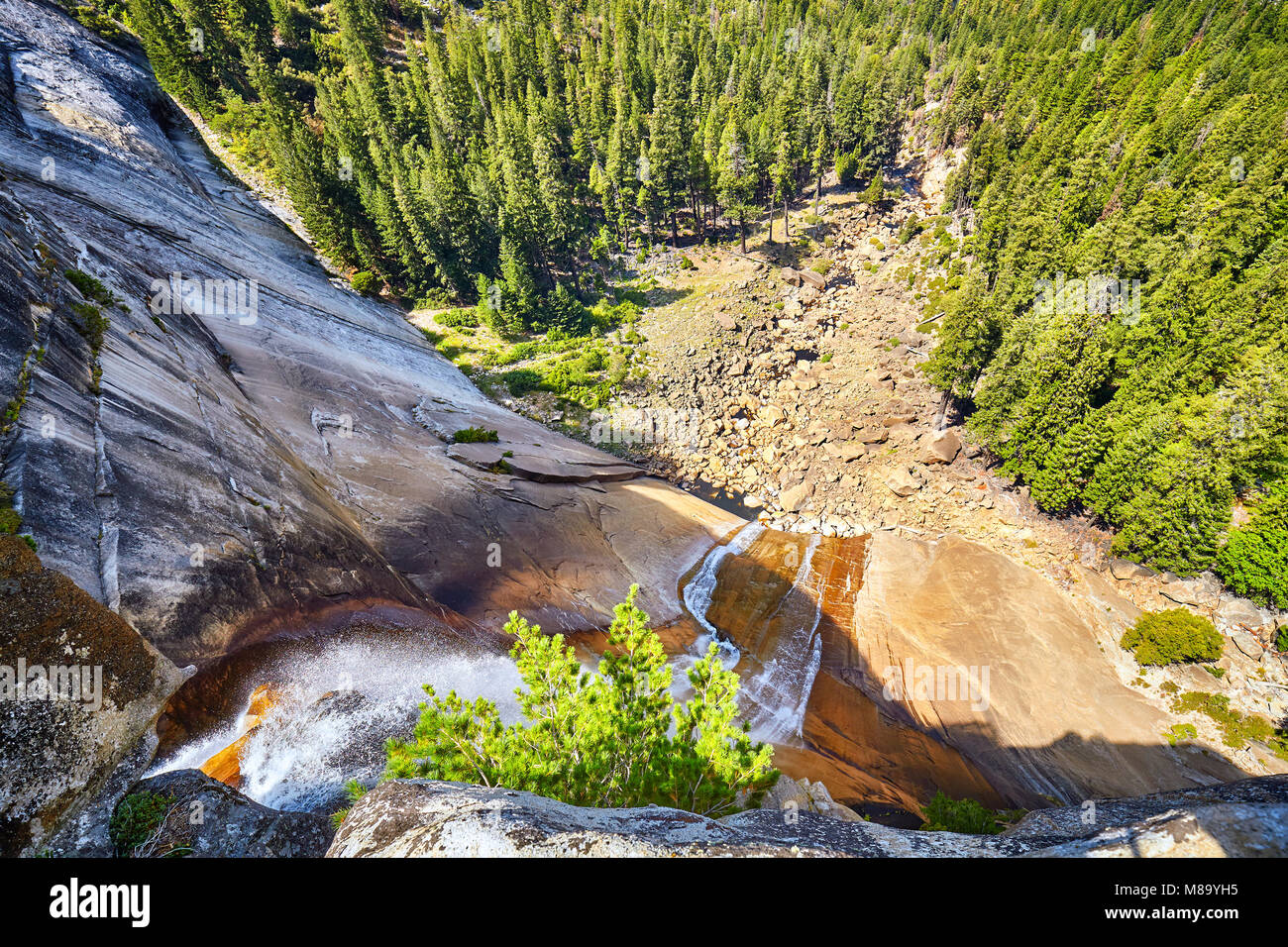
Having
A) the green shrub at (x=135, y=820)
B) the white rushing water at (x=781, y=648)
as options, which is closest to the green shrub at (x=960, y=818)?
the white rushing water at (x=781, y=648)

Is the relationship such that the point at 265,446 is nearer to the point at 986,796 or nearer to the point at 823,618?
the point at 823,618

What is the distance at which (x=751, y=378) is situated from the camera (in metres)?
43.5

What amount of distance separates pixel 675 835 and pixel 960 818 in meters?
12.7

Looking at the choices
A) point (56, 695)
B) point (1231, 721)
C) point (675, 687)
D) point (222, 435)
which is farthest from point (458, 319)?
point (1231, 721)

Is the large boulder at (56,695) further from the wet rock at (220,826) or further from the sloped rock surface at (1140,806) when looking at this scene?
the sloped rock surface at (1140,806)

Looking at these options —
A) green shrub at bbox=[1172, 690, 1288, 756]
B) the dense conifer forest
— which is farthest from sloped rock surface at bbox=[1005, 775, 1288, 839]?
the dense conifer forest

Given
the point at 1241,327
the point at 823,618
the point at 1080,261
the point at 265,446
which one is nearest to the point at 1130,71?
the point at 1080,261

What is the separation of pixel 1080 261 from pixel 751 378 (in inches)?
974

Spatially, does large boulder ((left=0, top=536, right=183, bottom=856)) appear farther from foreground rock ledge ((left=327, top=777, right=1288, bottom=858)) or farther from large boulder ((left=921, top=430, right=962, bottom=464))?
large boulder ((left=921, top=430, right=962, bottom=464))

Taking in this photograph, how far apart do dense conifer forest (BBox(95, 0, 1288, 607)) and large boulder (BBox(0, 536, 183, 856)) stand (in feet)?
122

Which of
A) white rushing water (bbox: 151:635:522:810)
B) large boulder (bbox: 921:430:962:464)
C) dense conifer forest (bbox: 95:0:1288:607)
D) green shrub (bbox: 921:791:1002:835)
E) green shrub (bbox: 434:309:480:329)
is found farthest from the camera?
green shrub (bbox: 434:309:480:329)

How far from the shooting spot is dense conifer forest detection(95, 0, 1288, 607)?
24.2m

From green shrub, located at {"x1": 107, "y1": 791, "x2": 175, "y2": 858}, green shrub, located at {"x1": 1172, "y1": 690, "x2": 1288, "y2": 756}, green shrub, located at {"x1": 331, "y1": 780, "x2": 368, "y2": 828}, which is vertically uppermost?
green shrub, located at {"x1": 107, "y1": 791, "x2": 175, "y2": 858}

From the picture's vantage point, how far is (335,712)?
38.1ft
